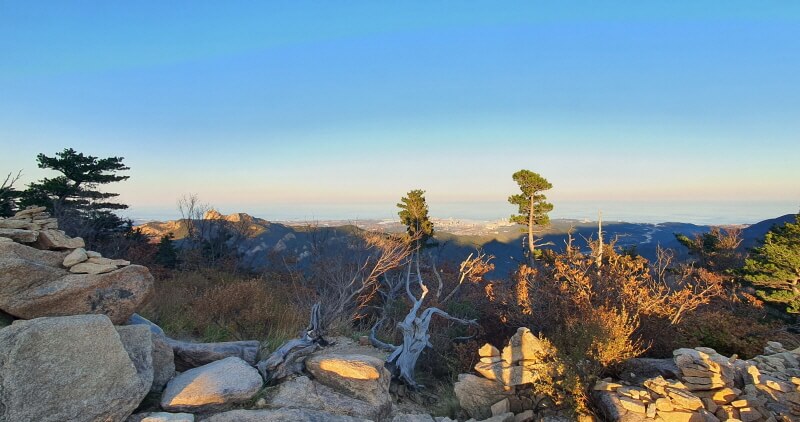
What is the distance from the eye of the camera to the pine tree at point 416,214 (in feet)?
96.8

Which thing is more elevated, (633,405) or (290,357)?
(290,357)

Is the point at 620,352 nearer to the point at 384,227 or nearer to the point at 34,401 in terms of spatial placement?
the point at 34,401

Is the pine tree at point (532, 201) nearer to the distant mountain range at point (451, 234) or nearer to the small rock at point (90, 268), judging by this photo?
the distant mountain range at point (451, 234)

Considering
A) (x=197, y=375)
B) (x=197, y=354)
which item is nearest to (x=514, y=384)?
(x=197, y=375)

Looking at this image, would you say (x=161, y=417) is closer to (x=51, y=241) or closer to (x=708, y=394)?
(x=51, y=241)

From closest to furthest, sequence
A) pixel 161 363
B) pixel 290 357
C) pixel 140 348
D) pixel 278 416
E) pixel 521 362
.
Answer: pixel 278 416
pixel 140 348
pixel 161 363
pixel 290 357
pixel 521 362

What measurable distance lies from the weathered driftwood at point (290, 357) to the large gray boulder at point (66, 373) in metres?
1.86

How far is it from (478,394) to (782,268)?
1701 cm

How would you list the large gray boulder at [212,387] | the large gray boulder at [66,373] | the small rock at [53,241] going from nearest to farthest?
the large gray boulder at [66,373] < the large gray boulder at [212,387] < the small rock at [53,241]

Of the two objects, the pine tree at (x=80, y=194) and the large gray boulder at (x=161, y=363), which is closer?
the large gray boulder at (x=161, y=363)

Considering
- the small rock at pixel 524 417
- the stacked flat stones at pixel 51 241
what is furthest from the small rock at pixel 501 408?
the stacked flat stones at pixel 51 241

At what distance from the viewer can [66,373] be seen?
478 centimetres

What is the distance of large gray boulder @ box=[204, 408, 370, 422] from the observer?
17.6 ft

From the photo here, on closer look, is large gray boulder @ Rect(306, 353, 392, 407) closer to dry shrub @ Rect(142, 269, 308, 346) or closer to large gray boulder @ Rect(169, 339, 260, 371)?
large gray boulder @ Rect(169, 339, 260, 371)
